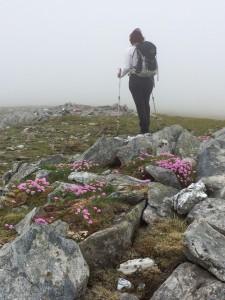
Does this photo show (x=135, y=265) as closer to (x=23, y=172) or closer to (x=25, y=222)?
(x=25, y=222)

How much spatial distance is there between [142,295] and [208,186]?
4698mm

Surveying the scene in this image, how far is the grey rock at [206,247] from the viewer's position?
7.98 metres

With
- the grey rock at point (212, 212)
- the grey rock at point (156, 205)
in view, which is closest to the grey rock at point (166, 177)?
the grey rock at point (156, 205)

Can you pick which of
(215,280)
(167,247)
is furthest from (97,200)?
(215,280)

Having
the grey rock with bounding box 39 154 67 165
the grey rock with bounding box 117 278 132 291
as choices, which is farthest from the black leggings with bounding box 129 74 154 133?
the grey rock with bounding box 117 278 132 291

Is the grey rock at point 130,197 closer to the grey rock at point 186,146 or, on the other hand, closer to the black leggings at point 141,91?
the grey rock at point 186,146

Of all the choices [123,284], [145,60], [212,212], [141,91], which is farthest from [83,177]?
[145,60]

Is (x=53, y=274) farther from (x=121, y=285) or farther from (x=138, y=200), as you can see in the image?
(x=138, y=200)

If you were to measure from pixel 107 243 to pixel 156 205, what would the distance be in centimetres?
243

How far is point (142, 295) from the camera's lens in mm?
8312

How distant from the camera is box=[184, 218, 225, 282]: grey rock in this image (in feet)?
26.2

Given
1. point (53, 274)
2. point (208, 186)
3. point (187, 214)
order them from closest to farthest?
point (53, 274)
point (187, 214)
point (208, 186)

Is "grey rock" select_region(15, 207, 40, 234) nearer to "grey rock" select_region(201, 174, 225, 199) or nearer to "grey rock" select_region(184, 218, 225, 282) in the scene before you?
"grey rock" select_region(184, 218, 225, 282)

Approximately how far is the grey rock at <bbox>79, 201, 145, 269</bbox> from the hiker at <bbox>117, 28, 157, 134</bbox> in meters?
12.0
